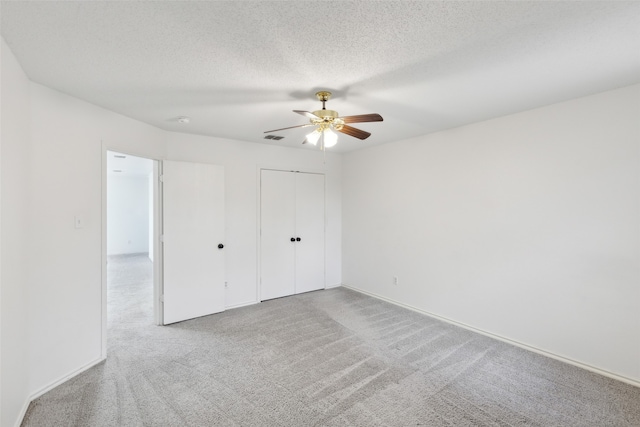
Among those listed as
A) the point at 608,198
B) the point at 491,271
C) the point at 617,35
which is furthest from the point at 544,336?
the point at 617,35

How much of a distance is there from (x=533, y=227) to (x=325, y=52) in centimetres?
271

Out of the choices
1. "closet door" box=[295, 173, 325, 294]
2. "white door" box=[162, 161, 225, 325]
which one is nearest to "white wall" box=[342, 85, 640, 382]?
"closet door" box=[295, 173, 325, 294]

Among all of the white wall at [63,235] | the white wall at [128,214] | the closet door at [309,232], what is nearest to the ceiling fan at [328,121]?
the white wall at [63,235]

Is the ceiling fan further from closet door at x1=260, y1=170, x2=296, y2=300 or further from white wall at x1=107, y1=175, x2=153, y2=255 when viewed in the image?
white wall at x1=107, y1=175, x2=153, y2=255

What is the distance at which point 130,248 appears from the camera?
28.4ft

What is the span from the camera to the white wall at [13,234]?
1708 mm

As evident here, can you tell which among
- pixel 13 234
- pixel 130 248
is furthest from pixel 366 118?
pixel 130 248

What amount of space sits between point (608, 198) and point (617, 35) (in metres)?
1.46

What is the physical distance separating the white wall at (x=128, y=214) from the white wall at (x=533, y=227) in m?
7.93

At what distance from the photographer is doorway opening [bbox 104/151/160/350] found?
143 inches

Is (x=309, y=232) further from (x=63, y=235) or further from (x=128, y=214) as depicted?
(x=128, y=214)

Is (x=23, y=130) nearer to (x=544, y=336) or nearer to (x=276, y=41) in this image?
(x=276, y=41)

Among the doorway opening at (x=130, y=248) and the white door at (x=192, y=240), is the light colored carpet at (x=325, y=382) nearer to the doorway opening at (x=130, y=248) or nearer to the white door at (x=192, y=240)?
the doorway opening at (x=130, y=248)

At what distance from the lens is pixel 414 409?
207 cm
